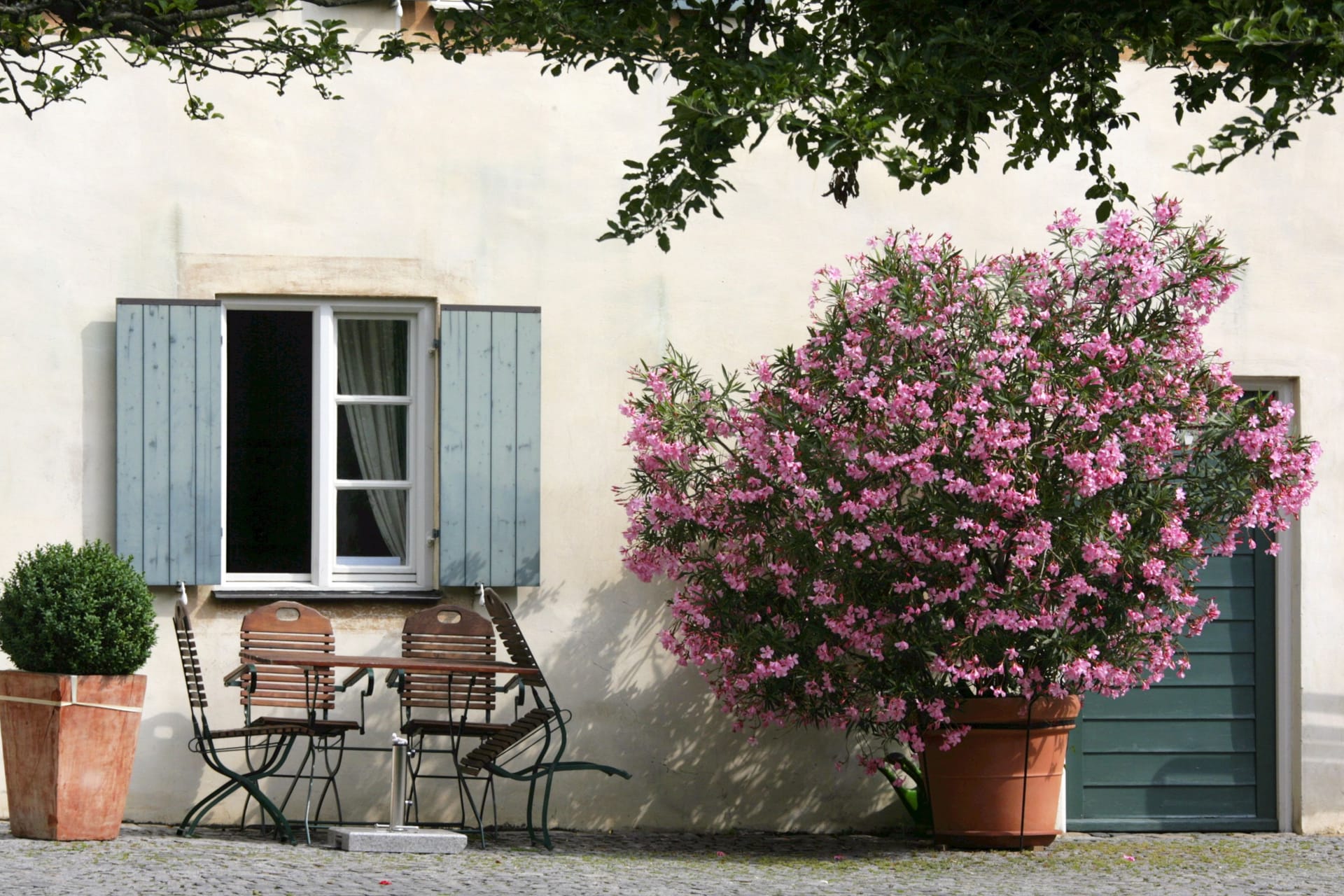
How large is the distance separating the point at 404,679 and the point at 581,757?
0.95 metres

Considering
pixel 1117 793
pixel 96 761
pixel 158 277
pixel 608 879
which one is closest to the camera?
pixel 608 879

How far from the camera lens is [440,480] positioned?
7613mm

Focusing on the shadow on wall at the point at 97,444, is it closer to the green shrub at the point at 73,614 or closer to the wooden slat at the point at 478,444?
the green shrub at the point at 73,614

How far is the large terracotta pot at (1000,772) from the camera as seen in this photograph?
688 centimetres

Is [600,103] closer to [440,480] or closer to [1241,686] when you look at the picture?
[440,480]

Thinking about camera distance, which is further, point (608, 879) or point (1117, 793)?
point (1117, 793)

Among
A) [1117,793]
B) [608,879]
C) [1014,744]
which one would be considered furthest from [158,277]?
[1117,793]

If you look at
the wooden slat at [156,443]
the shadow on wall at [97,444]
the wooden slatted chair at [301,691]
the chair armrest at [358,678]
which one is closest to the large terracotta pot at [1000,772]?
the chair armrest at [358,678]

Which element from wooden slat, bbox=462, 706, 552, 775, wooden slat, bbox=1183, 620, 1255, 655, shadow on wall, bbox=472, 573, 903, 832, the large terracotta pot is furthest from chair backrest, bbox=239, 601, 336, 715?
wooden slat, bbox=1183, 620, 1255, 655

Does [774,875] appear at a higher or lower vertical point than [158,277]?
lower

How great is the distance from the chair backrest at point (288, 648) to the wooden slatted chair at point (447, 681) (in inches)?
12.9

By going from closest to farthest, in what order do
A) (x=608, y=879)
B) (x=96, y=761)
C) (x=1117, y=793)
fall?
(x=608, y=879), (x=96, y=761), (x=1117, y=793)

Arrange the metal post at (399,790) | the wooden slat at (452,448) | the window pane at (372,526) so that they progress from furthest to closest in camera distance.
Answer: the window pane at (372,526)
the wooden slat at (452,448)
the metal post at (399,790)

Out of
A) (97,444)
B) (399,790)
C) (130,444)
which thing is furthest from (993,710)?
(97,444)
